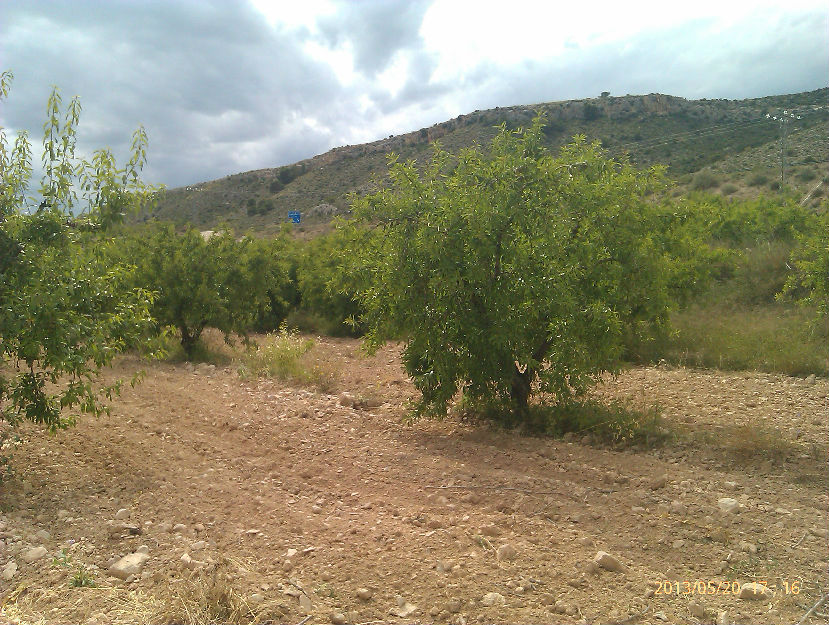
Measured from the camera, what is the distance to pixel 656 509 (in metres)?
4.96

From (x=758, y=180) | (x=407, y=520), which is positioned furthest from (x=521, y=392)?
(x=758, y=180)

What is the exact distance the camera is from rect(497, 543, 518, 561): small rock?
4.18m

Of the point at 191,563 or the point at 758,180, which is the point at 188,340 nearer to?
the point at 191,563

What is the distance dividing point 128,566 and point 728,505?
14.5 feet

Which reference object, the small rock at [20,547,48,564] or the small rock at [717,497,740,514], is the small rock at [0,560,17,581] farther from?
the small rock at [717,497,740,514]

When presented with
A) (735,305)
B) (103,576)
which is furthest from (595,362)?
(735,305)

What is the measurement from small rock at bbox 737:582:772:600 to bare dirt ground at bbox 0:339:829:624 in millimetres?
35

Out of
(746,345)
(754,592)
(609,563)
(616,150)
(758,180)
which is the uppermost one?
(616,150)

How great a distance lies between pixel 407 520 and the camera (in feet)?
16.0

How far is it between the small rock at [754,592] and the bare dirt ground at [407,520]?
35 millimetres

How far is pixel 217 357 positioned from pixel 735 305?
516 inches

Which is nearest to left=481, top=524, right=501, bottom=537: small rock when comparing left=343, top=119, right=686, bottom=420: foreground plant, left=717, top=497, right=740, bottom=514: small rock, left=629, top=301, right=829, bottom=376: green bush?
left=717, top=497, right=740, bottom=514: small rock
